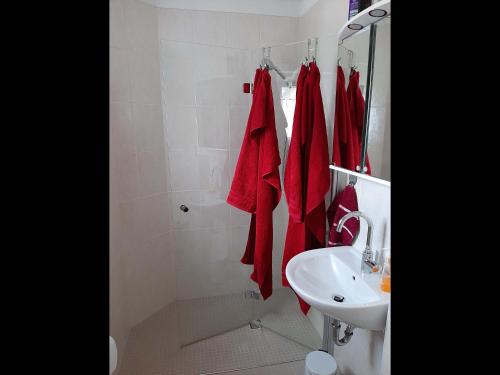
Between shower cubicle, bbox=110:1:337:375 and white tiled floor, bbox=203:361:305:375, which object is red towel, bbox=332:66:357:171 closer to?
shower cubicle, bbox=110:1:337:375

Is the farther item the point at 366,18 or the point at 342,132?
the point at 342,132

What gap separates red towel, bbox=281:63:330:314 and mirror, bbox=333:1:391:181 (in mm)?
109

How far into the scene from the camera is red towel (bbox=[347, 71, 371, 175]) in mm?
1271

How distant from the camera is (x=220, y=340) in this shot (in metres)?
1.85

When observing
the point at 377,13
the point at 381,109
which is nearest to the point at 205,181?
the point at 381,109

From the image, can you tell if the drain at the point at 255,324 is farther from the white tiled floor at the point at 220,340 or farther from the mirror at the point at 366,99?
the mirror at the point at 366,99

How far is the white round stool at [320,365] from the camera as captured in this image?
1.26 meters

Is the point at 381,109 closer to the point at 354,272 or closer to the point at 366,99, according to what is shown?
the point at 366,99

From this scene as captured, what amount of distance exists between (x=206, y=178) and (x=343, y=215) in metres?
0.90

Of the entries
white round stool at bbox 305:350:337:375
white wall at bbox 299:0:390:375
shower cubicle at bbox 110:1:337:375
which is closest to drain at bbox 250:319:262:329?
shower cubicle at bbox 110:1:337:375
